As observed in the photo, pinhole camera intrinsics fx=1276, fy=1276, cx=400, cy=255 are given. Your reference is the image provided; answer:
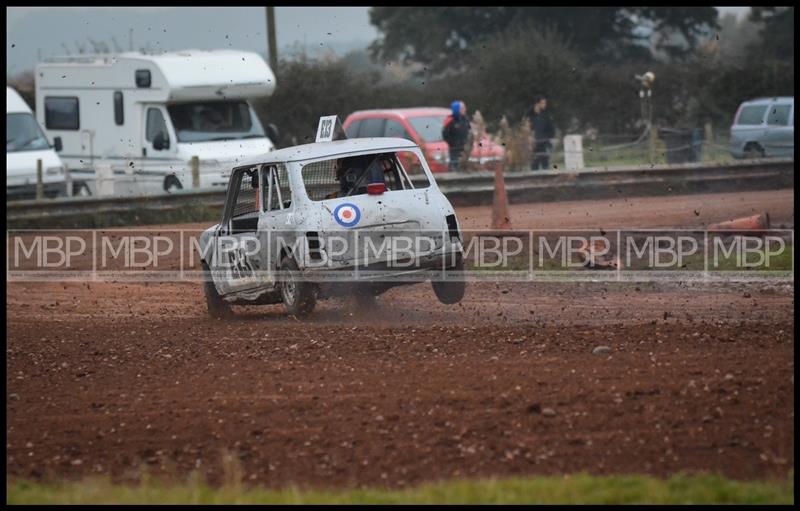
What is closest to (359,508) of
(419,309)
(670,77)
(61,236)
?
(419,309)

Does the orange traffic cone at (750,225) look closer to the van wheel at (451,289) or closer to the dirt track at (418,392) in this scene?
the dirt track at (418,392)

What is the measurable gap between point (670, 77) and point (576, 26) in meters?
13.8

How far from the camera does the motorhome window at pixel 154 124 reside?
2475 cm

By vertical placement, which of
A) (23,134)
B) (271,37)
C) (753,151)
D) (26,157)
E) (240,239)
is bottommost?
(240,239)

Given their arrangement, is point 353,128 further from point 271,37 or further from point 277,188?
point 277,188

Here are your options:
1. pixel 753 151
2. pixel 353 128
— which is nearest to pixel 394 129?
pixel 353 128

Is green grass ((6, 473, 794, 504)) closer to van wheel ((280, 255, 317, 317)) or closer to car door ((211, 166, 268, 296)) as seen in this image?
van wheel ((280, 255, 317, 317))

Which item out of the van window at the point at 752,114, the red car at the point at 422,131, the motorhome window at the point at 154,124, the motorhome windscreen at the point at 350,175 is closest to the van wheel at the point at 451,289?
the motorhome windscreen at the point at 350,175

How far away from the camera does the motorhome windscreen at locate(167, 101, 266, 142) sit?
24625mm

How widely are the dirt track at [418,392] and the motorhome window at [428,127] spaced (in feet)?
45.9

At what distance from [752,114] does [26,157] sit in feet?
55.7

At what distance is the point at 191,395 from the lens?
28.2 ft

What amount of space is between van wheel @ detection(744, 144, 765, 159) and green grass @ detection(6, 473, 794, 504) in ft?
73.8

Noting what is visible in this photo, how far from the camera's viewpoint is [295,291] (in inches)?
466
